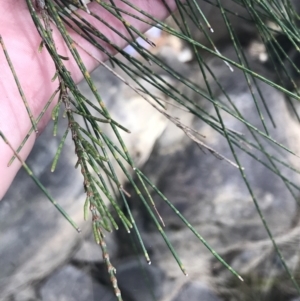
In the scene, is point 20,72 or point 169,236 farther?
point 169,236

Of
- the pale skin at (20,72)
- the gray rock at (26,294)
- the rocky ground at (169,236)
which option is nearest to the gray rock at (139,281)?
the rocky ground at (169,236)

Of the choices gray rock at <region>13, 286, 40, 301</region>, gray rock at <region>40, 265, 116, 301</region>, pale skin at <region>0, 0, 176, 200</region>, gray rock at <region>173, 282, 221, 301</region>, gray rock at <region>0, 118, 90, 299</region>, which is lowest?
gray rock at <region>173, 282, 221, 301</region>

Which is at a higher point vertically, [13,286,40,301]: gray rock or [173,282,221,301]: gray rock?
[13,286,40,301]: gray rock

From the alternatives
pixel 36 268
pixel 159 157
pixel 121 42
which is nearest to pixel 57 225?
pixel 36 268

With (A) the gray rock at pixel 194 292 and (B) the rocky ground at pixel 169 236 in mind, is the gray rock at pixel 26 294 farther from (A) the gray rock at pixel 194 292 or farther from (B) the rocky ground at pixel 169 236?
(A) the gray rock at pixel 194 292

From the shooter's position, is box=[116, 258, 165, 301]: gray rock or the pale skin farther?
box=[116, 258, 165, 301]: gray rock

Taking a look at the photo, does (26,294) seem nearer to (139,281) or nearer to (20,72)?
(139,281)

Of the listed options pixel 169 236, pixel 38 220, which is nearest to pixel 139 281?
pixel 169 236

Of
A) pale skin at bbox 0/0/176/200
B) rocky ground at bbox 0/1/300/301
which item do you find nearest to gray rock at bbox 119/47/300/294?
rocky ground at bbox 0/1/300/301

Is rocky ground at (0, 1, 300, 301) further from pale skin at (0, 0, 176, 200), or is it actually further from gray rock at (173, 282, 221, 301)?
pale skin at (0, 0, 176, 200)

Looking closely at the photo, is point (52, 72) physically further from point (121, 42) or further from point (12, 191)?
point (12, 191)
